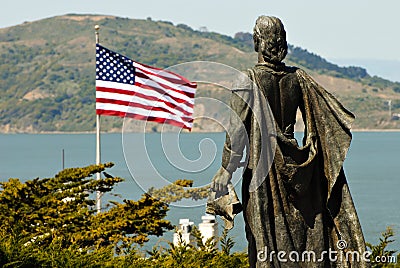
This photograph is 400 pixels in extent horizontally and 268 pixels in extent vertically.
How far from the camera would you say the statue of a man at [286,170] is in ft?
25.7

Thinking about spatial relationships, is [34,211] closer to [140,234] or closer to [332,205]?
[140,234]

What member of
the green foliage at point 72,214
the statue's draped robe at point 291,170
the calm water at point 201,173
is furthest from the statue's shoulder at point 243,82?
the green foliage at point 72,214

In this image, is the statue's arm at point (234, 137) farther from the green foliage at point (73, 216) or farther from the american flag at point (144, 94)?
the american flag at point (144, 94)

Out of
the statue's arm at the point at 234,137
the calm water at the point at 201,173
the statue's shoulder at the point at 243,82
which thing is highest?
the statue's shoulder at the point at 243,82

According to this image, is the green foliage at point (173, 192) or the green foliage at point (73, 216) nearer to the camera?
the green foliage at point (73, 216)

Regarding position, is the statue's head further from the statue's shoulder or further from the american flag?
the american flag

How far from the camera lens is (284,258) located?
314 inches

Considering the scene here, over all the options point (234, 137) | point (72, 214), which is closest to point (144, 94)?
point (72, 214)

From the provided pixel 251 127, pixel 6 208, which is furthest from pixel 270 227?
pixel 6 208

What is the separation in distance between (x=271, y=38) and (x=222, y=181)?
1.19 meters

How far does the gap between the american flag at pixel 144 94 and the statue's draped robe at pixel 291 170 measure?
11.6 m

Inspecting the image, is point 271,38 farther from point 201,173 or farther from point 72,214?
point 201,173

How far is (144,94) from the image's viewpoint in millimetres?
20000

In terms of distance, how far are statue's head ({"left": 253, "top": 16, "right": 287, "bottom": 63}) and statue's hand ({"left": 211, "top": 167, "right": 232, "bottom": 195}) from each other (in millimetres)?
969
